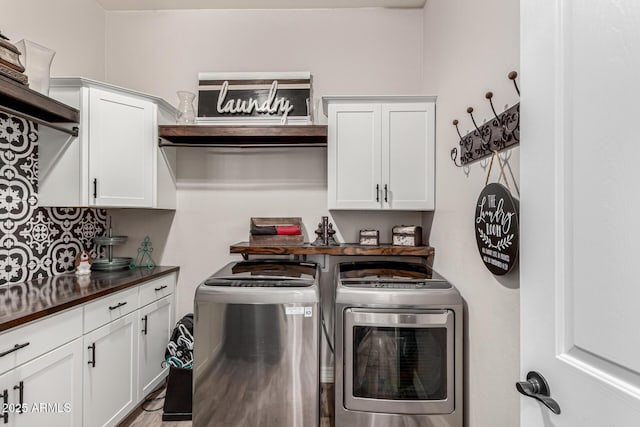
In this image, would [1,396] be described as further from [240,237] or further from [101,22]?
[101,22]

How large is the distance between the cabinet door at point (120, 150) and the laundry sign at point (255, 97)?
0.45 meters

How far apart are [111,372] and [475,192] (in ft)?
7.39

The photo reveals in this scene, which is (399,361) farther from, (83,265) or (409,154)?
(83,265)

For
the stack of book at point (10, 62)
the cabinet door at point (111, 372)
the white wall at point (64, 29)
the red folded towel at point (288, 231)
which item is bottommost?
the cabinet door at point (111, 372)

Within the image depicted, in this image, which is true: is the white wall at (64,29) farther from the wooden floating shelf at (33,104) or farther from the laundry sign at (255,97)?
the laundry sign at (255,97)

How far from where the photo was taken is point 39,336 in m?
1.45

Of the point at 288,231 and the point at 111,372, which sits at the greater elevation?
the point at 288,231

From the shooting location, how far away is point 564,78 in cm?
70

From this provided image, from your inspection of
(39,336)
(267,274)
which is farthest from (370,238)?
(39,336)

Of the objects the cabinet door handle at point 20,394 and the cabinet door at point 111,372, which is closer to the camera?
the cabinet door handle at point 20,394

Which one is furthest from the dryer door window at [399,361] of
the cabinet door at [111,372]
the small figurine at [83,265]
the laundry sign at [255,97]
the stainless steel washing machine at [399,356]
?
the small figurine at [83,265]

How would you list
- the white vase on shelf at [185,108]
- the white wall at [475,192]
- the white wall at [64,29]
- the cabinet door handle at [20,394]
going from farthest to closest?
the white vase on shelf at [185,108] → the white wall at [64,29] → the cabinet door handle at [20,394] → the white wall at [475,192]

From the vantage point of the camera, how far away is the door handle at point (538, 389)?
2.31 ft

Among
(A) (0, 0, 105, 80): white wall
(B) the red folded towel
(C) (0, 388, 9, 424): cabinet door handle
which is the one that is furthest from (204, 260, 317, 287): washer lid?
(A) (0, 0, 105, 80): white wall
